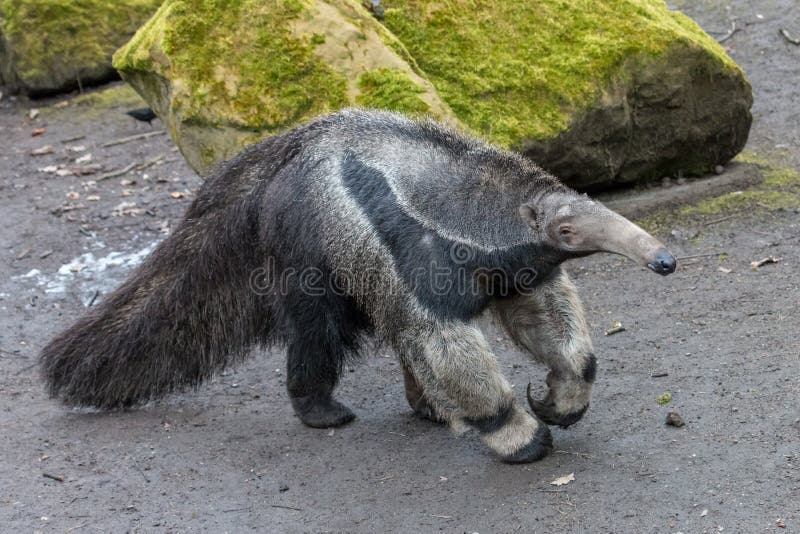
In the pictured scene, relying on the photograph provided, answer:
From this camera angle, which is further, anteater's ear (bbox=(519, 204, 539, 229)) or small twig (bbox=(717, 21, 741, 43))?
small twig (bbox=(717, 21, 741, 43))

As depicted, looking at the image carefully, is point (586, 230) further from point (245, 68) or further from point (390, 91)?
point (245, 68)

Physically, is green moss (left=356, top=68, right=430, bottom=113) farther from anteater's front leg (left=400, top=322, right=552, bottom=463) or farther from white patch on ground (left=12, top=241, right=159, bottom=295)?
white patch on ground (left=12, top=241, right=159, bottom=295)

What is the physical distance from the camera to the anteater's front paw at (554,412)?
577 centimetres

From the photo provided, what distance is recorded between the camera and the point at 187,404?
6.86m

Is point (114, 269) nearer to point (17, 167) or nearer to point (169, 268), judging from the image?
point (169, 268)

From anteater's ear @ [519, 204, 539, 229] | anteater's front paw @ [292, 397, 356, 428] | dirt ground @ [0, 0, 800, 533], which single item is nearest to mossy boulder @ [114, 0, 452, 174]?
dirt ground @ [0, 0, 800, 533]

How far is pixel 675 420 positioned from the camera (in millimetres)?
5762

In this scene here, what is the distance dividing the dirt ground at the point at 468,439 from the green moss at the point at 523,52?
135 cm

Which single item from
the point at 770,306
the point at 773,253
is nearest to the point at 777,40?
the point at 773,253

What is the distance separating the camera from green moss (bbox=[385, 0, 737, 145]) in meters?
8.34

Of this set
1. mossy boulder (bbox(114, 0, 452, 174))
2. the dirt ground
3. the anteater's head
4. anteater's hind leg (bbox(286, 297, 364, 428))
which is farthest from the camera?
mossy boulder (bbox(114, 0, 452, 174))

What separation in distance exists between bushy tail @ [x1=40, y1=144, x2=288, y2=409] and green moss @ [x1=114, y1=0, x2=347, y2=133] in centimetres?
151

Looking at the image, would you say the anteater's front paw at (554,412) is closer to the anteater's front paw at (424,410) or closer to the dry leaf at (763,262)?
the anteater's front paw at (424,410)

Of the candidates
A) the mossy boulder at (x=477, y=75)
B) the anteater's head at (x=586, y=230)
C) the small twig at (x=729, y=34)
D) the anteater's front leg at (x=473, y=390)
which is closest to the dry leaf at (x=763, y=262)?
the mossy boulder at (x=477, y=75)
